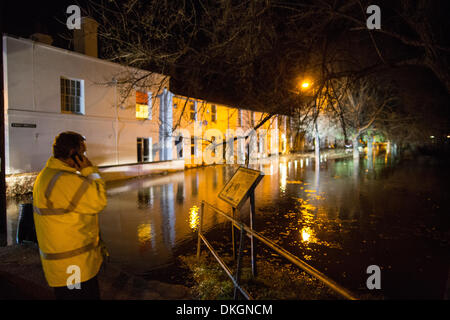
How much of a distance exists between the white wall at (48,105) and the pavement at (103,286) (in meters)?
8.08

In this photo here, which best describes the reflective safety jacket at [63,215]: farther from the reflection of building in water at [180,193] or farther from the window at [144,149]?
the window at [144,149]

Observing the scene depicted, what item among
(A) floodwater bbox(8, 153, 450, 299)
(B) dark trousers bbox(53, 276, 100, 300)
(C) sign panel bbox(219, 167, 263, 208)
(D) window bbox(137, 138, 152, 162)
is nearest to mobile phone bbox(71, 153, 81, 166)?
(B) dark trousers bbox(53, 276, 100, 300)

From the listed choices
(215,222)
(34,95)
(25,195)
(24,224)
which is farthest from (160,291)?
(34,95)

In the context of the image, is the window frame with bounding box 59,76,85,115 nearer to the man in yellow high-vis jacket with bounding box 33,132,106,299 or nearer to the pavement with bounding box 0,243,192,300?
the pavement with bounding box 0,243,192,300

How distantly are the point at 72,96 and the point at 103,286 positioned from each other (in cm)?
1423

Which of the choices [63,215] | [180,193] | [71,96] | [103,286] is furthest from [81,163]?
[71,96]

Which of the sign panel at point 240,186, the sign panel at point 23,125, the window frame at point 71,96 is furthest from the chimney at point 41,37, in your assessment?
the sign panel at point 240,186

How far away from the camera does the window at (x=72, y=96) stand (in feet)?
49.1

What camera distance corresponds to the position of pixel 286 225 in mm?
7793

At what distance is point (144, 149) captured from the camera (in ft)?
66.2

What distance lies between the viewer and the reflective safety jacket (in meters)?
2.40

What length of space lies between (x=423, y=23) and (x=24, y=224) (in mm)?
8472

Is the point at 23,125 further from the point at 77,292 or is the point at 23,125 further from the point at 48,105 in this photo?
the point at 77,292

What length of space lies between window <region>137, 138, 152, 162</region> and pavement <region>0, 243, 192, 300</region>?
15.5 metres
